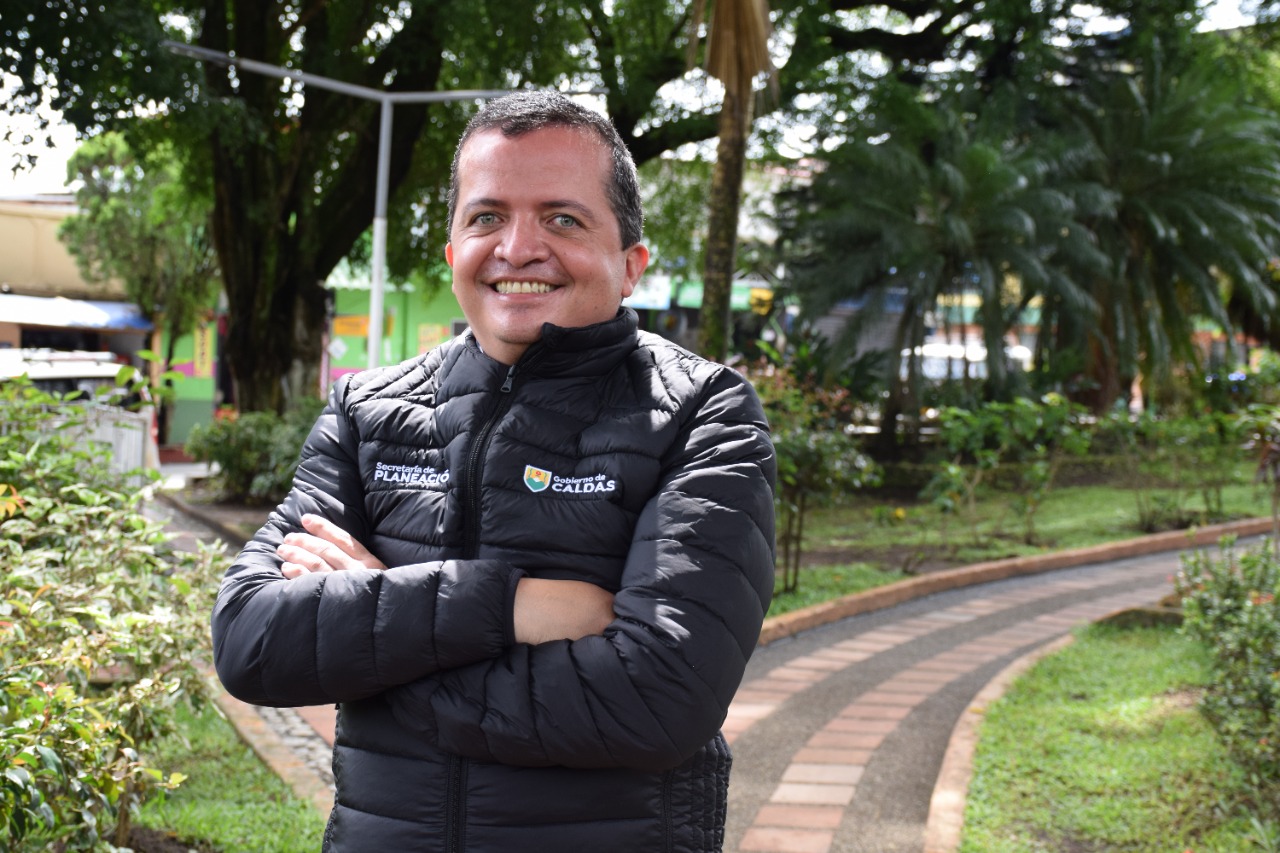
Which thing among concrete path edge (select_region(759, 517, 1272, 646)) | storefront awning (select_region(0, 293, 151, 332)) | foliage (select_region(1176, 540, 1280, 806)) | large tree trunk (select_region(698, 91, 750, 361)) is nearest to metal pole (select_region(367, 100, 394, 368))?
storefront awning (select_region(0, 293, 151, 332))

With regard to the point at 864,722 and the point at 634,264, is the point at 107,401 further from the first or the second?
the point at 634,264

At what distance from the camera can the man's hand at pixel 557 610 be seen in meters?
1.80

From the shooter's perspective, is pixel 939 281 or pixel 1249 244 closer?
pixel 939 281

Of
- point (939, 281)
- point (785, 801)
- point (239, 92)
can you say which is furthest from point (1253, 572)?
point (239, 92)

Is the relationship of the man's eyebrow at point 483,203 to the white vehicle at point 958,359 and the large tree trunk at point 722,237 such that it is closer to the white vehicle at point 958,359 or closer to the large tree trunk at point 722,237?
the large tree trunk at point 722,237

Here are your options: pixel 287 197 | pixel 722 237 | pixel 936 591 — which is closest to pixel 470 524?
pixel 722 237

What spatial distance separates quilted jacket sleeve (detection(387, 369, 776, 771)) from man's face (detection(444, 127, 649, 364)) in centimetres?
34

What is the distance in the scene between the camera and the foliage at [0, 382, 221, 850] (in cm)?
253

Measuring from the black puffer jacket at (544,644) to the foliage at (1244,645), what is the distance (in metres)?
3.14

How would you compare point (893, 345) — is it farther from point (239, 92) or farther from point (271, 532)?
point (271, 532)

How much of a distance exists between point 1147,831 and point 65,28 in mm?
9079

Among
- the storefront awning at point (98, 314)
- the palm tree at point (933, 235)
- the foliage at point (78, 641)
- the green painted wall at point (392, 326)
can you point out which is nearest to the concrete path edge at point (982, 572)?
the foliage at point (78, 641)

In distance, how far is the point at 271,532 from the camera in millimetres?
2123

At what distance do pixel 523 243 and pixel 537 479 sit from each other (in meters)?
0.38
